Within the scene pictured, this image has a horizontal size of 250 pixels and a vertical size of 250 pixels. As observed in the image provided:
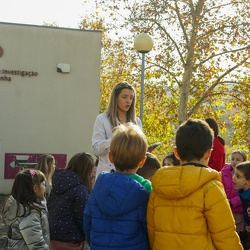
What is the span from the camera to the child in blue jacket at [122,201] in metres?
3.83

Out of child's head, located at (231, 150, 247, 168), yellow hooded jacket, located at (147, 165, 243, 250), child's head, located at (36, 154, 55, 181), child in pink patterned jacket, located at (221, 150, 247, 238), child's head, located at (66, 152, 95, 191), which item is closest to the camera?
yellow hooded jacket, located at (147, 165, 243, 250)

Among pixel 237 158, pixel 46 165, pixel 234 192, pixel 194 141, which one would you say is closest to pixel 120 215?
pixel 194 141

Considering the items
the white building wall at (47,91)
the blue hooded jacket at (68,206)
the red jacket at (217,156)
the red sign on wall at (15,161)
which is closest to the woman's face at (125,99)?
the blue hooded jacket at (68,206)

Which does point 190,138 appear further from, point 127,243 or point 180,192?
point 127,243

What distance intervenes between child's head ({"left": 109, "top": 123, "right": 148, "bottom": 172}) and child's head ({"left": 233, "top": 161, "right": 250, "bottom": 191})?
7.23ft

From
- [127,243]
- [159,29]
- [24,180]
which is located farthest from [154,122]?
[127,243]

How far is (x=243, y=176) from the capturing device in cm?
596

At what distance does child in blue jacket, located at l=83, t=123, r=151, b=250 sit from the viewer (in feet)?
12.6

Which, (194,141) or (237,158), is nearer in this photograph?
(194,141)

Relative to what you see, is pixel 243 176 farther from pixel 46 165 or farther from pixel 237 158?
pixel 46 165

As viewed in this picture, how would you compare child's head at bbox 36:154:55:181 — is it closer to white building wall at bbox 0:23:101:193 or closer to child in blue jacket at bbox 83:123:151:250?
child in blue jacket at bbox 83:123:151:250

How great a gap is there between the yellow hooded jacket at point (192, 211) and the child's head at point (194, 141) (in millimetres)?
106

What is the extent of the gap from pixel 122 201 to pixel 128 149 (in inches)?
13.2

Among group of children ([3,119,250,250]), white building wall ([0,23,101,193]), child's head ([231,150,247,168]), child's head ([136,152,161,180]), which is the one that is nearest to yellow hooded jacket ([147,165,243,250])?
group of children ([3,119,250,250])
